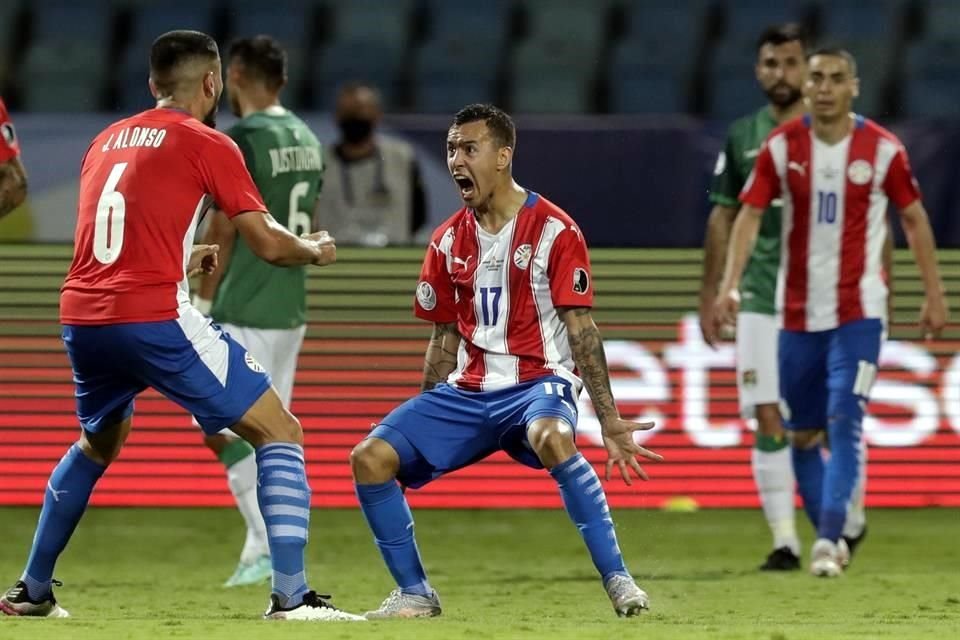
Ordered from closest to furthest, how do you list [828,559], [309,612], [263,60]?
1. [309,612]
2. [828,559]
3. [263,60]

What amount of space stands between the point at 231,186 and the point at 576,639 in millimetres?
1743

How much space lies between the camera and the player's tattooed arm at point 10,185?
25.2ft

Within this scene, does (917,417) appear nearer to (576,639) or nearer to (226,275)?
(226,275)

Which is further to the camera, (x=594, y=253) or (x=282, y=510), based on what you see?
(x=594, y=253)

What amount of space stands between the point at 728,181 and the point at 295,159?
1.97 meters

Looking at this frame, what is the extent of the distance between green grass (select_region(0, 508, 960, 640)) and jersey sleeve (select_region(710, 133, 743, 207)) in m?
1.57

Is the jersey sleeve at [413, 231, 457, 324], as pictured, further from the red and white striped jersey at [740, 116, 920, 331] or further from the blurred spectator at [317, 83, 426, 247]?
the blurred spectator at [317, 83, 426, 247]

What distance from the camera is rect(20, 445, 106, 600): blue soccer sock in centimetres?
634

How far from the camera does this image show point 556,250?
6.37 m

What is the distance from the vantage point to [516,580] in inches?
320

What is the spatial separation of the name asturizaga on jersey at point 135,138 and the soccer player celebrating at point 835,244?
9.59ft

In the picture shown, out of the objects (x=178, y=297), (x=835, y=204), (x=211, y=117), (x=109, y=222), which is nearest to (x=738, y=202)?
(x=835, y=204)

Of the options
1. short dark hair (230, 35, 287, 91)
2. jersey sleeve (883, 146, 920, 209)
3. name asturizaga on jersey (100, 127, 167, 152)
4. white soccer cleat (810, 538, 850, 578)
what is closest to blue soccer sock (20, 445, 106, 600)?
name asturizaga on jersey (100, 127, 167, 152)

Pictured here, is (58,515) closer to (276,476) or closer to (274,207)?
(276,476)
